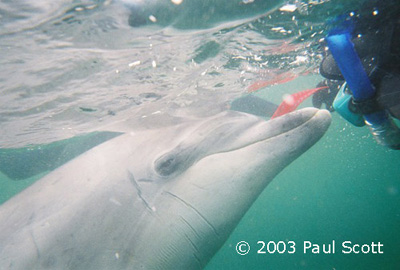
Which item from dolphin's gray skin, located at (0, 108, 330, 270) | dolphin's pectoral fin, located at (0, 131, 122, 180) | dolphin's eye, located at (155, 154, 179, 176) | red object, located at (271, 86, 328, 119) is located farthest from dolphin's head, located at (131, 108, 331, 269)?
dolphin's pectoral fin, located at (0, 131, 122, 180)

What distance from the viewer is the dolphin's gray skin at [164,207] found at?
9.02 ft

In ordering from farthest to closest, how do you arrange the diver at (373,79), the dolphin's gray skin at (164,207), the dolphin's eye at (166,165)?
the dolphin's eye at (166,165) < the diver at (373,79) < the dolphin's gray skin at (164,207)

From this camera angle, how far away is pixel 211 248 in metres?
3.07

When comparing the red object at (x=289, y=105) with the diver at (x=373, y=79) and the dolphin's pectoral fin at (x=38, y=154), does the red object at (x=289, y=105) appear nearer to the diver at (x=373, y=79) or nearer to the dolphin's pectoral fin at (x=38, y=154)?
the diver at (x=373, y=79)

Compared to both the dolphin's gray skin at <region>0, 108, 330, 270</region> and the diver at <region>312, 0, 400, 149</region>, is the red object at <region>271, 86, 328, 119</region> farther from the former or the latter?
the dolphin's gray skin at <region>0, 108, 330, 270</region>

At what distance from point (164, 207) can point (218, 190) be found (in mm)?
739

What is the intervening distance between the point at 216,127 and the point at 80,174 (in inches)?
84.4

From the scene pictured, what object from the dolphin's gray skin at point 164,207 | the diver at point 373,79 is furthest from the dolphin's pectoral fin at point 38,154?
the diver at point 373,79

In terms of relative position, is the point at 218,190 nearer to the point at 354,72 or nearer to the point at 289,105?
the point at 289,105

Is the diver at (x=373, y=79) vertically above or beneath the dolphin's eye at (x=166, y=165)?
above

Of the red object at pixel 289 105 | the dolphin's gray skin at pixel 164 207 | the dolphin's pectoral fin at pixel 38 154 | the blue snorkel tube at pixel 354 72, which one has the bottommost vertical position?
the dolphin's pectoral fin at pixel 38 154

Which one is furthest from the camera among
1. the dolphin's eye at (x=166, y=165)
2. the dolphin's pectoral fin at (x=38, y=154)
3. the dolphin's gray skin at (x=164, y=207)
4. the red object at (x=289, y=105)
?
the dolphin's pectoral fin at (x=38, y=154)

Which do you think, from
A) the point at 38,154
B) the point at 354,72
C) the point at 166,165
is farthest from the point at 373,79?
the point at 38,154

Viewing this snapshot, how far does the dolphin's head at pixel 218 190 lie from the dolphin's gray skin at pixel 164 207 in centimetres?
1
